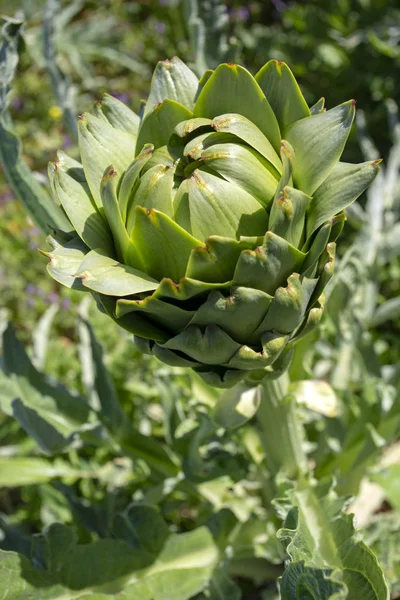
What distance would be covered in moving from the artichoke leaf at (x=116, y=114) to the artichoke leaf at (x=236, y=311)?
10.0 inches

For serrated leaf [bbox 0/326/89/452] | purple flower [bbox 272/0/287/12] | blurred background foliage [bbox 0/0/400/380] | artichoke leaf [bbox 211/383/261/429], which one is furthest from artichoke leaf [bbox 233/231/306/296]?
purple flower [bbox 272/0/287/12]

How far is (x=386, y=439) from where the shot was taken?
3.80ft

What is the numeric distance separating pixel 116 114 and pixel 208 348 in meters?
0.31

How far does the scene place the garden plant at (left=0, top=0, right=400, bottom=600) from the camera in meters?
0.65

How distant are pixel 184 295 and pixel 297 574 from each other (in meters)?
0.32

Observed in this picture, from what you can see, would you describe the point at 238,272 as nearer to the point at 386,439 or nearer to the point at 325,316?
the point at 325,316

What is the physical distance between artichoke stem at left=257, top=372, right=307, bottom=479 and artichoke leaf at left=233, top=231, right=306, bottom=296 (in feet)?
0.85

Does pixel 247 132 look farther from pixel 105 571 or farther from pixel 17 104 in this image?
pixel 17 104

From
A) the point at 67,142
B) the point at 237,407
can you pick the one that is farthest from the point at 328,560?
the point at 67,142

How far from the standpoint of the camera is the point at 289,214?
24.4 inches

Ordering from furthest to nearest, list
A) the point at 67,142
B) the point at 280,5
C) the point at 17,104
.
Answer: the point at 17,104 < the point at 67,142 < the point at 280,5

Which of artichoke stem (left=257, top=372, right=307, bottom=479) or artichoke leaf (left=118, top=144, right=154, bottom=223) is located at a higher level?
artichoke leaf (left=118, top=144, right=154, bottom=223)

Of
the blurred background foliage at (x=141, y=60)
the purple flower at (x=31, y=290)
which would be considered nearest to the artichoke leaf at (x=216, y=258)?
the blurred background foliage at (x=141, y=60)

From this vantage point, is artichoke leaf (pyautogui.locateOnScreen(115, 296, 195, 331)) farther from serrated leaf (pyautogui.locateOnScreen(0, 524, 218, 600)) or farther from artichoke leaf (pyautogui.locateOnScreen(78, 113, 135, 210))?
serrated leaf (pyautogui.locateOnScreen(0, 524, 218, 600))
